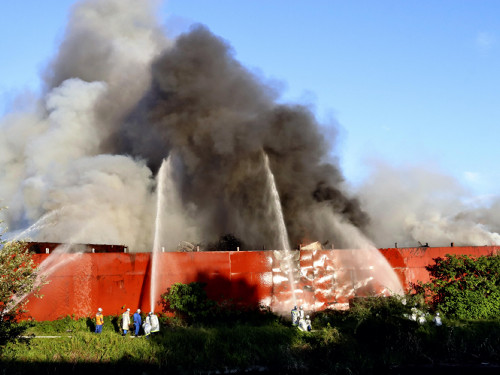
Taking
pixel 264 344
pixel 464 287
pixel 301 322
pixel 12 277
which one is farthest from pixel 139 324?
pixel 464 287

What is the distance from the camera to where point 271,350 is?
14172mm

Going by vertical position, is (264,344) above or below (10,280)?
below

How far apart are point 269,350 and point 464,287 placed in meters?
9.50

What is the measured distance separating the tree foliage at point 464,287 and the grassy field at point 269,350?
183 cm

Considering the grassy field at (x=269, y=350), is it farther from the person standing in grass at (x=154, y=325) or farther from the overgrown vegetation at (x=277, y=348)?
the person standing in grass at (x=154, y=325)

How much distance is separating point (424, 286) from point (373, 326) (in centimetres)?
522

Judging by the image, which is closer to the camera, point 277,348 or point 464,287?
point 277,348

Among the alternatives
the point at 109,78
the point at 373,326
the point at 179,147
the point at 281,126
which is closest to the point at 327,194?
the point at 281,126

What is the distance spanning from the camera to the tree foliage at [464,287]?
59.9 ft

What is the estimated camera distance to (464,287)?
19.0 m

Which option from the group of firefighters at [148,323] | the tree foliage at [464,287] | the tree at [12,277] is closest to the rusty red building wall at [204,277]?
the tree foliage at [464,287]

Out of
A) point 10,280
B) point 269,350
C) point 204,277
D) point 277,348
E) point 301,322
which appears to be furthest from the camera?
point 204,277

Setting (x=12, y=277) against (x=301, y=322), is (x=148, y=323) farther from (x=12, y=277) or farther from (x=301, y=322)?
(x=301, y=322)

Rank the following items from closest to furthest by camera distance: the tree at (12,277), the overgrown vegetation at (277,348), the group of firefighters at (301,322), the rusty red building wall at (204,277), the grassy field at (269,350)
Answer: the tree at (12,277)
the grassy field at (269,350)
the overgrown vegetation at (277,348)
the group of firefighters at (301,322)
the rusty red building wall at (204,277)
